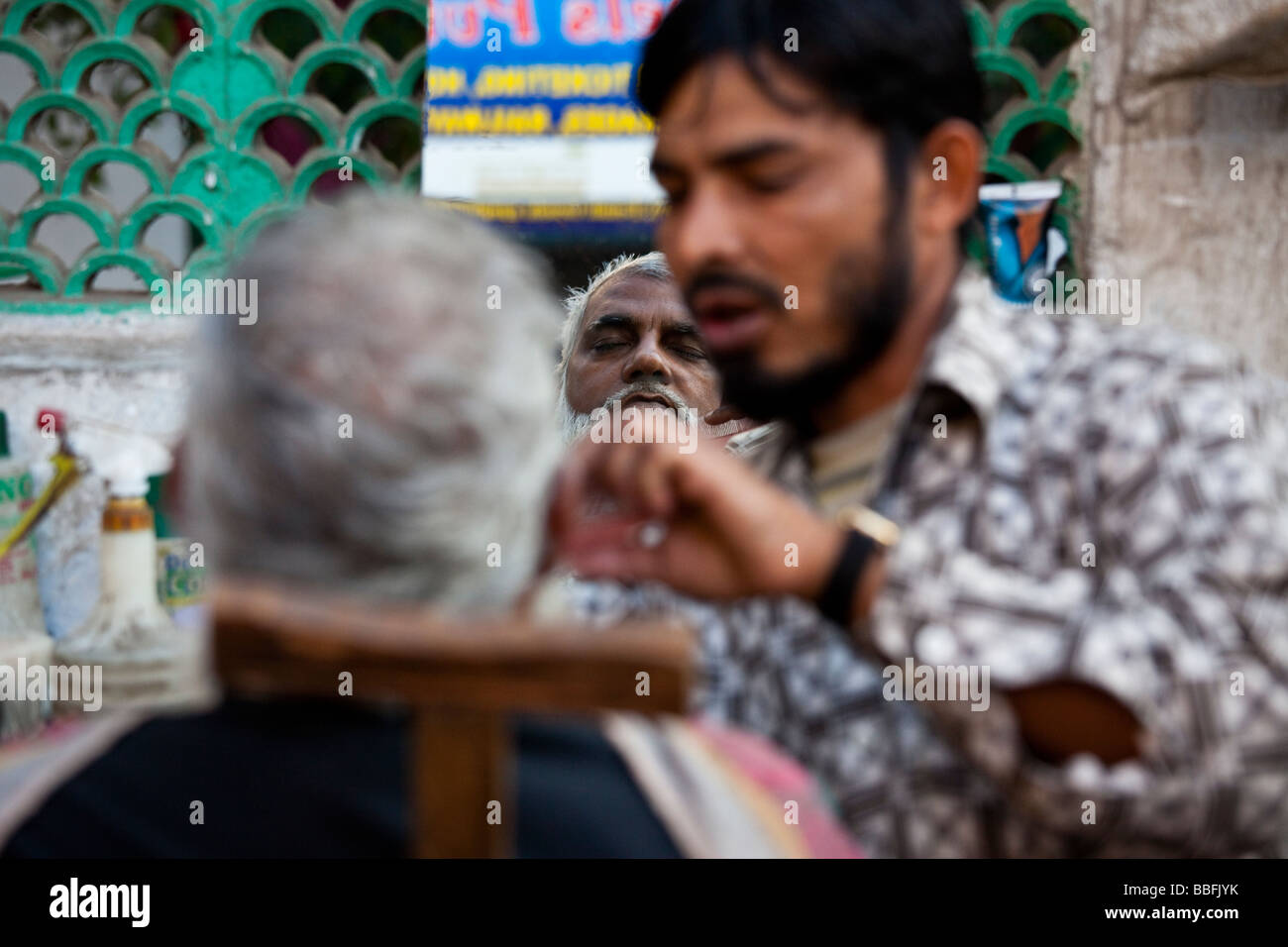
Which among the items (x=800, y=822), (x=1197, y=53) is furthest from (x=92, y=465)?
(x=1197, y=53)

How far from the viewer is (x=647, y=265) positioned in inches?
142

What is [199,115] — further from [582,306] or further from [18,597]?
[18,597]

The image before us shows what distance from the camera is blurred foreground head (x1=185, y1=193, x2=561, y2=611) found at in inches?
41.8

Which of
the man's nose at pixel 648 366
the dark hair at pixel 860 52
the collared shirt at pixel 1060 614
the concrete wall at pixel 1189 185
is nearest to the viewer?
the collared shirt at pixel 1060 614

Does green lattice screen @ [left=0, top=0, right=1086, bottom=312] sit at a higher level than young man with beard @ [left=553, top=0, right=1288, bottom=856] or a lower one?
higher

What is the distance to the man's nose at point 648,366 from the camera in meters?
3.47

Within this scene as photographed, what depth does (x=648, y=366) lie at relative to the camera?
347cm

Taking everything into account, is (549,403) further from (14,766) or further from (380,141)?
(380,141)

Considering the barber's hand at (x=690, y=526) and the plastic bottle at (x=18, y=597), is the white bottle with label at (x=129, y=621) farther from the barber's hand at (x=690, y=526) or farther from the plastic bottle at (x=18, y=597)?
the barber's hand at (x=690, y=526)

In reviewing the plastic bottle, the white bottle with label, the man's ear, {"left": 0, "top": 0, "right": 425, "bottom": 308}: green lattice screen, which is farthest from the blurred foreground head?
{"left": 0, "top": 0, "right": 425, "bottom": 308}: green lattice screen

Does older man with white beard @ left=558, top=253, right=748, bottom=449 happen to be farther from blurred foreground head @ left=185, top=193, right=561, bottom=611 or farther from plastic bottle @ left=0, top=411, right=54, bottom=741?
blurred foreground head @ left=185, top=193, right=561, bottom=611

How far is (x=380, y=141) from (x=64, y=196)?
98 cm

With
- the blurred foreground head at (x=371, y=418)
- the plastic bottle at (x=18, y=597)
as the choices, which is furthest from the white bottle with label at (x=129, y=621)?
the blurred foreground head at (x=371, y=418)

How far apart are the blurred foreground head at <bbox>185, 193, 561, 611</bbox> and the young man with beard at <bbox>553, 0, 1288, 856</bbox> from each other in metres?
0.20
